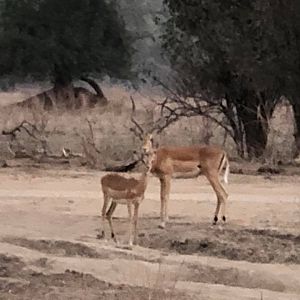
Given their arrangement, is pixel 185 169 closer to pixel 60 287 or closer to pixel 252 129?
pixel 60 287

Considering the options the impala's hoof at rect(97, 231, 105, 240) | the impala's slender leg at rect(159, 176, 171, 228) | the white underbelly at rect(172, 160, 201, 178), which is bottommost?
the impala's hoof at rect(97, 231, 105, 240)

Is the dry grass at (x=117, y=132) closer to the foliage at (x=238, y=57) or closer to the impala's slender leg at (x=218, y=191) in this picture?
the foliage at (x=238, y=57)

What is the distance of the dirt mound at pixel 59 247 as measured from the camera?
1262cm

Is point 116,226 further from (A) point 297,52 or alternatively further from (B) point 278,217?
(A) point 297,52

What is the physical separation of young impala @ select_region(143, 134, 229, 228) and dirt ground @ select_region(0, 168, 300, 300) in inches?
20.1

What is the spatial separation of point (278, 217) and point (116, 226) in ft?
8.64

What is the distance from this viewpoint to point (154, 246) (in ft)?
45.6

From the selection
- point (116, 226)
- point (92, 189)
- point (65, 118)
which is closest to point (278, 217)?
point (116, 226)

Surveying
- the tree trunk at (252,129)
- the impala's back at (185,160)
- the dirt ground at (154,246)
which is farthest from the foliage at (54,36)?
the impala's back at (185,160)

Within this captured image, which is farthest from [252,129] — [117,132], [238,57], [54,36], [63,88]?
[63,88]

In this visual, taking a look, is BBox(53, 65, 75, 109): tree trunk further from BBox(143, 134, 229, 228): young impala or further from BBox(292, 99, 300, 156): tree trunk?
BBox(143, 134, 229, 228): young impala

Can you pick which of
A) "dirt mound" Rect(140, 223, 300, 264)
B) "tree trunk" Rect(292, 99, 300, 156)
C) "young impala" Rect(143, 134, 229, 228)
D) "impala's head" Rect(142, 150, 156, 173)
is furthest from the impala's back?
"tree trunk" Rect(292, 99, 300, 156)

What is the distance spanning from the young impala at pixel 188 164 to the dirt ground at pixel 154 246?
0.51 meters

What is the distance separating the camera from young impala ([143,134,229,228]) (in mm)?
16375
